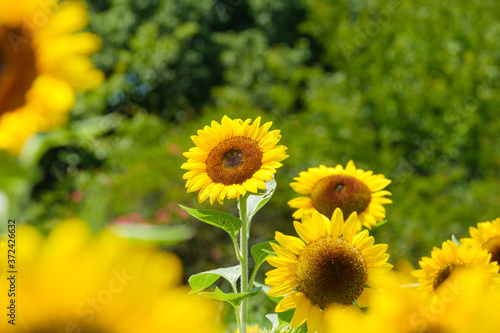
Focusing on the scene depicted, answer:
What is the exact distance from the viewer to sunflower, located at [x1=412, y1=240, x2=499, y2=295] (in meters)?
1.04

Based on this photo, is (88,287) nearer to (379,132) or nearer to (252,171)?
(252,171)

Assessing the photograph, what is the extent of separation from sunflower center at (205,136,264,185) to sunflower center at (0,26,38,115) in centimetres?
65

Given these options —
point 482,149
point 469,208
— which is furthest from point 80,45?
point 482,149

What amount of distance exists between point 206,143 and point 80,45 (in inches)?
24.3

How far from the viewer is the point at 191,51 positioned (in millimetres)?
10836

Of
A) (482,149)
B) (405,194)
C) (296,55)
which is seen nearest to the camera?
(405,194)

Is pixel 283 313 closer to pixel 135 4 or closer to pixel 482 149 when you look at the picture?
pixel 482 149

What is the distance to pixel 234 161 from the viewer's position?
3.69 feet

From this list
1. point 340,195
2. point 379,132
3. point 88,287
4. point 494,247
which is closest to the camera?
point 88,287

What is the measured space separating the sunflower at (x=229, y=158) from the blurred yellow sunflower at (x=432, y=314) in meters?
0.69

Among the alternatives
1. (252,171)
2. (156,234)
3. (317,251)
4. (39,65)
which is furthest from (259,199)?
(156,234)

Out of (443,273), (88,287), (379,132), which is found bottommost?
(88,287)

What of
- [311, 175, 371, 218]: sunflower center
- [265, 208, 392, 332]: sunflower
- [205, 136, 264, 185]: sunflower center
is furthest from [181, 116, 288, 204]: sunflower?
[311, 175, 371, 218]: sunflower center

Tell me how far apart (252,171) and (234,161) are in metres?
0.04
